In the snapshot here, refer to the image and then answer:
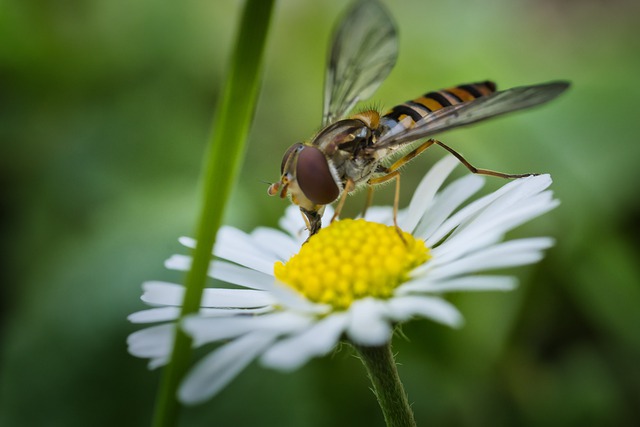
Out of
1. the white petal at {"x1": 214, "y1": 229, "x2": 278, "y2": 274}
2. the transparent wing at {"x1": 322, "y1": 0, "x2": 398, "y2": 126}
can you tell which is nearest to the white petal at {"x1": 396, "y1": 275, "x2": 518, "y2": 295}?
the white petal at {"x1": 214, "y1": 229, "x2": 278, "y2": 274}

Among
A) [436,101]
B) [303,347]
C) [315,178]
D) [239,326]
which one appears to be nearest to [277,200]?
[436,101]

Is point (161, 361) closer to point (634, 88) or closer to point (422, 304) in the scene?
point (422, 304)

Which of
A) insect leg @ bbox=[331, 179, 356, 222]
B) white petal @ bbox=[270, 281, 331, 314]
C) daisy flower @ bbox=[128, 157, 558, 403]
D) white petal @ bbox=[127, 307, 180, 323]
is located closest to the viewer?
daisy flower @ bbox=[128, 157, 558, 403]

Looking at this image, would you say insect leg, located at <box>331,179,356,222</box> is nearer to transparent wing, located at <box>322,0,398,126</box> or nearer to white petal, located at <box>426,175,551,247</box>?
white petal, located at <box>426,175,551,247</box>

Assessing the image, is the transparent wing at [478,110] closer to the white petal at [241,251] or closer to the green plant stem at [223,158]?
the white petal at [241,251]

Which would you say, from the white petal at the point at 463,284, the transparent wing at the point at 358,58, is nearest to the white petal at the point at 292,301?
the white petal at the point at 463,284

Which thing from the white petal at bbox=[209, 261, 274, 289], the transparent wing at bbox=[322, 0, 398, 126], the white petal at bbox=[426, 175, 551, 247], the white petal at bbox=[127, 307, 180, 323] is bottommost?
the white petal at bbox=[127, 307, 180, 323]
